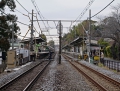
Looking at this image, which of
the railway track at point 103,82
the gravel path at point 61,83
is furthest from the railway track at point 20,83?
the railway track at point 103,82

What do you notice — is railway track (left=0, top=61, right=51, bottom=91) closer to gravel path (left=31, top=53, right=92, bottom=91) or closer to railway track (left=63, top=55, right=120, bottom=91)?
gravel path (left=31, top=53, right=92, bottom=91)

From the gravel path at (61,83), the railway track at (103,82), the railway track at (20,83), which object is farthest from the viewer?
the railway track at (103,82)

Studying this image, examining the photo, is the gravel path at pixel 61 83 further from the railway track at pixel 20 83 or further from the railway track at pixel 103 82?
the railway track at pixel 103 82

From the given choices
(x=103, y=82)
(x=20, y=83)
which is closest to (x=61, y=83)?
(x=20, y=83)

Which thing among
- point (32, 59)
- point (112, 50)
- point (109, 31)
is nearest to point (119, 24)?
point (109, 31)

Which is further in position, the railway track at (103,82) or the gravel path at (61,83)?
the railway track at (103,82)

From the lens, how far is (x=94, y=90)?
40.0 feet

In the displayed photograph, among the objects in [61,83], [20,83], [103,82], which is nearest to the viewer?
[61,83]

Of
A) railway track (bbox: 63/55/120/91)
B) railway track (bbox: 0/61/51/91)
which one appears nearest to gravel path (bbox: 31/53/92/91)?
railway track (bbox: 0/61/51/91)

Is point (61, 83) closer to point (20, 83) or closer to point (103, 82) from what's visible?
point (20, 83)

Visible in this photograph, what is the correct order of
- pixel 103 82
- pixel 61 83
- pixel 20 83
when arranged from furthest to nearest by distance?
pixel 103 82 < pixel 20 83 < pixel 61 83

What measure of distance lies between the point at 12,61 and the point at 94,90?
15.6 metres

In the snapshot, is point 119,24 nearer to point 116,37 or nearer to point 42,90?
point 116,37

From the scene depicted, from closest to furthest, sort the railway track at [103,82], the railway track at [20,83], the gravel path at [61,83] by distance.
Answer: the railway track at [20,83]
the gravel path at [61,83]
the railway track at [103,82]
